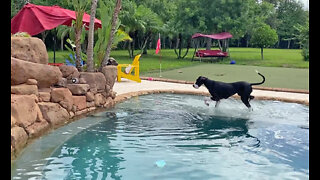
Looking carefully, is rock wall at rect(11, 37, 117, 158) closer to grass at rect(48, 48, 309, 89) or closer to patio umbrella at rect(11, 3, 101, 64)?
patio umbrella at rect(11, 3, 101, 64)

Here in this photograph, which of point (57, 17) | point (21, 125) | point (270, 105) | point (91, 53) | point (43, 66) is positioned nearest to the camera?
point (21, 125)

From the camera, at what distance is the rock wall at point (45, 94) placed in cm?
487

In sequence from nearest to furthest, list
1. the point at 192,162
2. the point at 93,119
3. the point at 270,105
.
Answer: the point at 192,162
the point at 93,119
the point at 270,105

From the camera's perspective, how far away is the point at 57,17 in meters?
9.58

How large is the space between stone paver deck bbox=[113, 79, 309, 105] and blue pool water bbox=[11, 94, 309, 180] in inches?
46.4

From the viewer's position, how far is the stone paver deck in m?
8.91

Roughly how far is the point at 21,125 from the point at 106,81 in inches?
123

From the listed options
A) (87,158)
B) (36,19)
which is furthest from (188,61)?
(87,158)

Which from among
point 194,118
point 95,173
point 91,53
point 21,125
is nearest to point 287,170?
point 95,173

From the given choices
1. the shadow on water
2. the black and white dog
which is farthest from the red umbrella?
the black and white dog

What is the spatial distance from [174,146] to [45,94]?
2.49 metres

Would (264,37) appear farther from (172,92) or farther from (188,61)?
(172,92)
